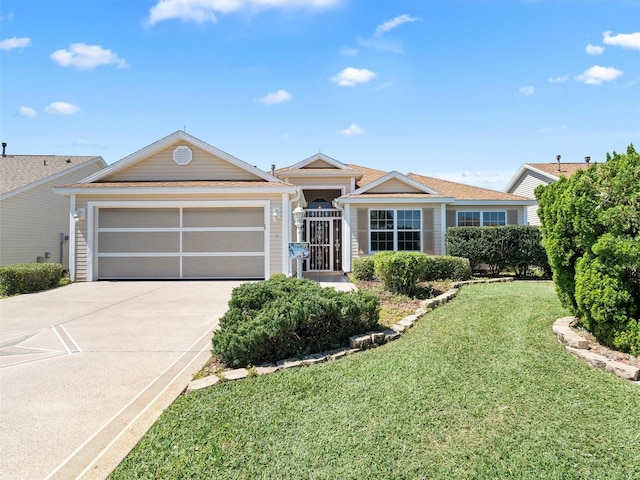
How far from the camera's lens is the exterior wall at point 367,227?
14367mm

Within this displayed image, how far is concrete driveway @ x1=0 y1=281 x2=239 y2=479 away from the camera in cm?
274

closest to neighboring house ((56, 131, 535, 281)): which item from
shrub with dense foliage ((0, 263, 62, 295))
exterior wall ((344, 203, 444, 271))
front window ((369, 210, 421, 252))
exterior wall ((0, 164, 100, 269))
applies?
exterior wall ((344, 203, 444, 271))

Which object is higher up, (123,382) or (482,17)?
(482,17)

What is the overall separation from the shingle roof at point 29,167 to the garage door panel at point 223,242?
28.3 ft

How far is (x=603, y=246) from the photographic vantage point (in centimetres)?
424

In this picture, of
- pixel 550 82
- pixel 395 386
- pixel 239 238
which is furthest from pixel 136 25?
pixel 550 82

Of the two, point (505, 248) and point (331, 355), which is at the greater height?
point (505, 248)

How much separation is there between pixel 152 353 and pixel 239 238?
7.88 meters

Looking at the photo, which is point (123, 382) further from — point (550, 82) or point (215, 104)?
point (550, 82)

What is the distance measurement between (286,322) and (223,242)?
885 cm

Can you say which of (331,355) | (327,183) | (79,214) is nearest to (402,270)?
(331,355)

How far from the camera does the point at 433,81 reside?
1126 centimetres

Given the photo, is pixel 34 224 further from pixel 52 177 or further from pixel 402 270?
pixel 402 270

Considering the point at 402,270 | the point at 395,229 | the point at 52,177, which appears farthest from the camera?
the point at 52,177
